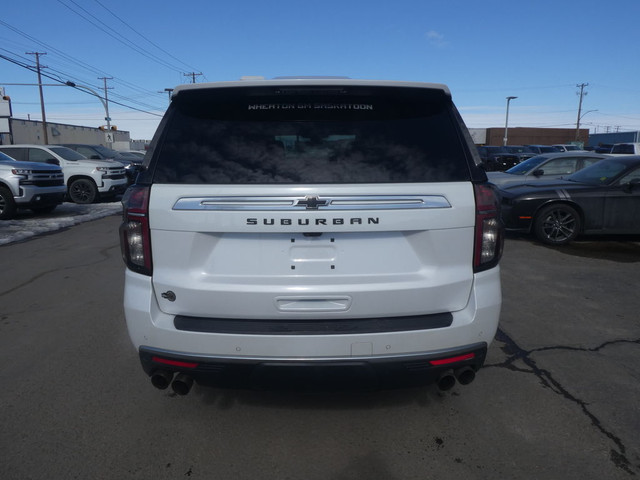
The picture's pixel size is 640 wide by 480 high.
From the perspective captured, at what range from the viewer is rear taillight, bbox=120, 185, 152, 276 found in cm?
231

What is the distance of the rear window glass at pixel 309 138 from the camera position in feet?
7.54

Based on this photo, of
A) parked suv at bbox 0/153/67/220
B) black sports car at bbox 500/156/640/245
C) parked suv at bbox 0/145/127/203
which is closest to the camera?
black sports car at bbox 500/156/640/245

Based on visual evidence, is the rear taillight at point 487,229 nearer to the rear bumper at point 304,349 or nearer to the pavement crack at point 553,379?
the rear bumper at point 304,349

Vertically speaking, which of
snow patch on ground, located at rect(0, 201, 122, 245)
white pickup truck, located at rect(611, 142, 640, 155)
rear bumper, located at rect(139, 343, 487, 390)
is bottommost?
snow patch on ground, located at rect(0, 201, 122, 245)

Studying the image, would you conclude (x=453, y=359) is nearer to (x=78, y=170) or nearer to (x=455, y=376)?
(x=455, y=376)

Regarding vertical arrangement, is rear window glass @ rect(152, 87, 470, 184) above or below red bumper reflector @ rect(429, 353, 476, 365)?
above

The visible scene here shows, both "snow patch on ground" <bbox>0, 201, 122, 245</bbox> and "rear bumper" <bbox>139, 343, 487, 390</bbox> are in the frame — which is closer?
"rear bumper" <bbox>139, 343, 487, 390</bbox>

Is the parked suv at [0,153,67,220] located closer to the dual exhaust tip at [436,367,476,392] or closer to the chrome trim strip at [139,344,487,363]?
the chrome trim strip at [139,344,487,363]

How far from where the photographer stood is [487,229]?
2.39 metres

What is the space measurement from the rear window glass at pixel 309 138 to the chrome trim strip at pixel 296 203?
10 cm

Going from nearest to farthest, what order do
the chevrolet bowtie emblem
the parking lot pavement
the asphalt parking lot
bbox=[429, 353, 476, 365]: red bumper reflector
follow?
the chevrolet bowtie emblem
bbox=[429, 353, 476, 365]: red bumper reflector
the asphalt parking lot
the parking lot pavement

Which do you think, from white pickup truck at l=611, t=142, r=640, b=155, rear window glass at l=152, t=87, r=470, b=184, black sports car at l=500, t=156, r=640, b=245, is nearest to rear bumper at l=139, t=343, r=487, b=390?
rear window glass at l=152, t=87, r=470, b=184

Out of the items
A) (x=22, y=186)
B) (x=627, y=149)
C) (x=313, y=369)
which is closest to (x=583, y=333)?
(x=313, y=369)

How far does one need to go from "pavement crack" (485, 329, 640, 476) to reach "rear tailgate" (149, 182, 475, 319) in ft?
4.25
